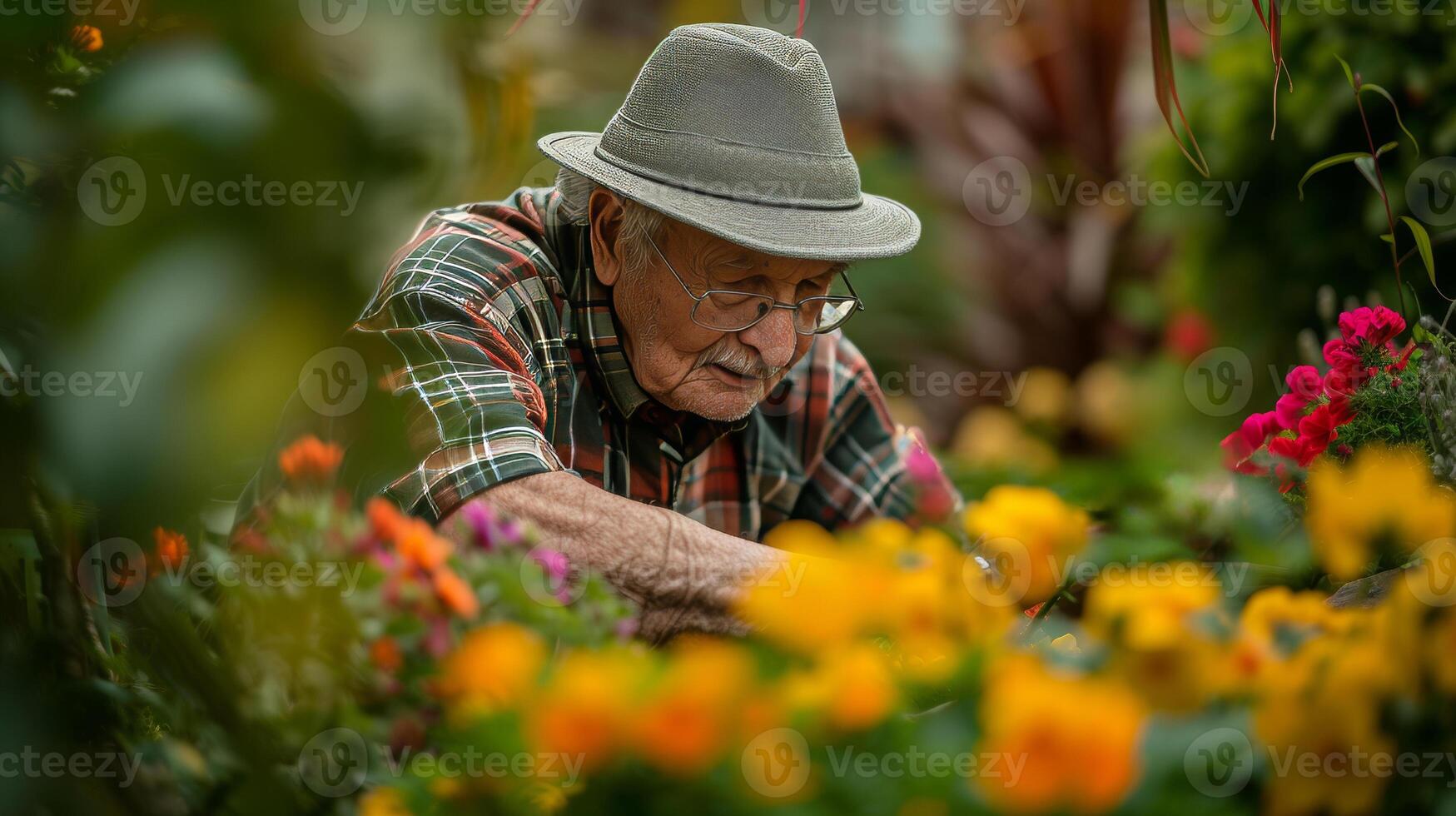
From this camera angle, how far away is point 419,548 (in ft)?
3.80

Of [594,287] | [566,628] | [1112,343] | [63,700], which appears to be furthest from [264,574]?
[1112,343]

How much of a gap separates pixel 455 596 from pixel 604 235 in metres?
1.00

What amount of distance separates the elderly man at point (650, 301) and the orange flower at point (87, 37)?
98cm

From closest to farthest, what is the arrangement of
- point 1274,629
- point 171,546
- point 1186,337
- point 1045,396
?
point 171,546 → point 1274,629 → point 1186,337 → point 1045,396

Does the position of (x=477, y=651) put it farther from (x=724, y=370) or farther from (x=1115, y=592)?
(x=724, y=370)

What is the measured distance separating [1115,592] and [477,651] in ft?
1.58

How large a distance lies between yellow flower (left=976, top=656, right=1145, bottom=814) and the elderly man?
0.86m

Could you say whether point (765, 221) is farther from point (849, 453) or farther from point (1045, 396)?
point (1045, 396)

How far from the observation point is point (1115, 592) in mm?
927

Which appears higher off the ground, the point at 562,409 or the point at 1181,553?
the point at 562,409

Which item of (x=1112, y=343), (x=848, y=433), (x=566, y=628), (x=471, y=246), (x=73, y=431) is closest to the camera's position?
(x=73, y=431)

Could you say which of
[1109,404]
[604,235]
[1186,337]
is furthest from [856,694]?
A: [1109,404]

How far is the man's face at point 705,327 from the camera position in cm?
185

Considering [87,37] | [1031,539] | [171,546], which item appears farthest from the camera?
[1031,539]
